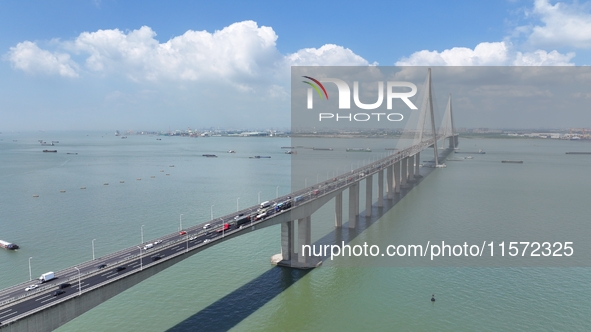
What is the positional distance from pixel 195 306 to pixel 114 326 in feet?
14.1

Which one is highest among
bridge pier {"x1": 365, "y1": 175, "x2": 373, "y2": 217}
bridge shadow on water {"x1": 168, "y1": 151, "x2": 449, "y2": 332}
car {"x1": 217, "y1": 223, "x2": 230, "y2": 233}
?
car {"x1": 217, "y1": 223, "x2": 230, "y2": 233}

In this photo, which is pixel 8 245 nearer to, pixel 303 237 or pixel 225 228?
pixel 225 228

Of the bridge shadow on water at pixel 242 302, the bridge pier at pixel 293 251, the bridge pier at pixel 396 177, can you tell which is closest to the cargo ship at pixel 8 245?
the bridge shadow on water at pixel 242 302

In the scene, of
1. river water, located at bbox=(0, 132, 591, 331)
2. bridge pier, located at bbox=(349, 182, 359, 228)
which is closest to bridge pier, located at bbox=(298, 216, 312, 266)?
river water, located at bbox=(0, 132, 591, 331)

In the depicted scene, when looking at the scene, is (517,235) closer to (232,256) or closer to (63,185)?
(232,256)

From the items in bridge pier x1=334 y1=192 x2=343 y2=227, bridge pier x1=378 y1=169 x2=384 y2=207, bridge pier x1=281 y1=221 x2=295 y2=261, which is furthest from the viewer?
bridge pier x1=378 y1=169 x2=384 y2=207

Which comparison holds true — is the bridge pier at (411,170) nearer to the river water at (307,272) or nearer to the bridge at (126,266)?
the river water at (307,272)

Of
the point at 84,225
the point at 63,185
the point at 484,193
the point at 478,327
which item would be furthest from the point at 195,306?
the point at 63,185

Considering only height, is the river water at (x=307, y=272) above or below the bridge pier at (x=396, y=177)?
below

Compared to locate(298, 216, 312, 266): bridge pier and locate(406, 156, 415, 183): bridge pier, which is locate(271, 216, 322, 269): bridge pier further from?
locate(406, 156, 415, 183): bridge pier

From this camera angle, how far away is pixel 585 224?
1599 inches

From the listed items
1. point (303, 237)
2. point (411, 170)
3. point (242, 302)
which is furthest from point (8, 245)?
point (411, 170)

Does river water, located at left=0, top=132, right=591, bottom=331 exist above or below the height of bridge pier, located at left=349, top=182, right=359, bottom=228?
below

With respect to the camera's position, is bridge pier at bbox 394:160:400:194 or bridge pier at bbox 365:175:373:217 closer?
bridge pier at bbox 365:175:373:217
